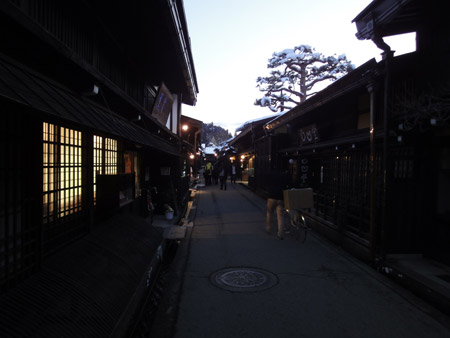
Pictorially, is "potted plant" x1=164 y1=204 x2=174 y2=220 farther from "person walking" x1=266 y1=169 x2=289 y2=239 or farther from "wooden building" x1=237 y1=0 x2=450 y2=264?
"wooden building" x1=237 y1=0 x2=450 y2=264

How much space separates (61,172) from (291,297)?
174 inches

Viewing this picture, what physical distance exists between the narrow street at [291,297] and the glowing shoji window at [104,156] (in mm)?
2870

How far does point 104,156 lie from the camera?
6316 millimetres

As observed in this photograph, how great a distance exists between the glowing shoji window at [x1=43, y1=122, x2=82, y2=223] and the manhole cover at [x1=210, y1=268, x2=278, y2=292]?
3.12 m

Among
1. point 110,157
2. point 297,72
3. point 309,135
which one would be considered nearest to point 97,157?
point 110,157

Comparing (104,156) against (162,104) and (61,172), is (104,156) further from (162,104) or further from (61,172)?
(162,104)

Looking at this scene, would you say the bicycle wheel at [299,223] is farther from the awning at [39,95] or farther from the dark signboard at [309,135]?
the awning at [39,95]

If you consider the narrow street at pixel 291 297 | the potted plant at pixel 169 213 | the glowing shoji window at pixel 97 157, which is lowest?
the narrow street at pixel 291 297

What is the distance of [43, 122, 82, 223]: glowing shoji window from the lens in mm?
4062

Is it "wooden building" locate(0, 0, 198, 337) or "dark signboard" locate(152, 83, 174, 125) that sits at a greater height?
"dark signboard" locate(152, 83, 174, 125)

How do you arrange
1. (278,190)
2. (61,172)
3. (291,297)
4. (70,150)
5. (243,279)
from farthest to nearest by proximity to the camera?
(278,190)
(243,279)
(291,297)
(70,150)
(61,172)

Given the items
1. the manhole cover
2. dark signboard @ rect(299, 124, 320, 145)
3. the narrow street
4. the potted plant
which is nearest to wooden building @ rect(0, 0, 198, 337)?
the narrow street

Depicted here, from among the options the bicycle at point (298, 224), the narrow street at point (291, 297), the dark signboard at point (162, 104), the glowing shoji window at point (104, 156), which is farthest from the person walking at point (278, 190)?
the glowing shoji window at point (104, 156)

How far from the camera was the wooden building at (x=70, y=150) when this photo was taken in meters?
3.02
